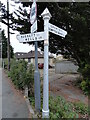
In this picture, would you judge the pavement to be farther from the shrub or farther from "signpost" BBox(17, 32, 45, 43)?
the shrub

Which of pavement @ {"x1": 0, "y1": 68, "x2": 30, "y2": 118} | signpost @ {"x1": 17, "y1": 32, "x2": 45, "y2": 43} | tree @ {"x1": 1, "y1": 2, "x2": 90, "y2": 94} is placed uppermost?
tree @ {"x1": 1, "y1": 2, "x2": 90, "y2": 94}

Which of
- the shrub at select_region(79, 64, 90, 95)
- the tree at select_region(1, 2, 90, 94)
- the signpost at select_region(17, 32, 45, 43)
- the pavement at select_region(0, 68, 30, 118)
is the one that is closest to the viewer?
the signpost at select_region(17, 32, 45, 43)

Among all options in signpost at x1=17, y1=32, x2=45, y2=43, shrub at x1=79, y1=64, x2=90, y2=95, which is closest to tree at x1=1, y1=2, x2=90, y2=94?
shrub at x1=79, y1=64, x2=90, y2=95

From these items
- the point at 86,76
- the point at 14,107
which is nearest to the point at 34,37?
the point at 14,107

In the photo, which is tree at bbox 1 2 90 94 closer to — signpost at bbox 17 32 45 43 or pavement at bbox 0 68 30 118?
signpost at bbox 17 32 45 43

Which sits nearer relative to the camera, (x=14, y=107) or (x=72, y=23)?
(x=14, y=107)

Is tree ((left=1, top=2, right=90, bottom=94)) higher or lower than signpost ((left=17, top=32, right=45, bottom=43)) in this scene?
higher

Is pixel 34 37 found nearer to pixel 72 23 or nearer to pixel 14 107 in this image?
pixel 14 107

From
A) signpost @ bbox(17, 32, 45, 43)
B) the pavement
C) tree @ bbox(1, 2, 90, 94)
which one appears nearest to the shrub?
tree @ bbox(1, 2, 90, 94)

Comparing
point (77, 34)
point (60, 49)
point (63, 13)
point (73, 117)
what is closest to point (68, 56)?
point (60, 49)

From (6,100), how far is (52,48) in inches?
191

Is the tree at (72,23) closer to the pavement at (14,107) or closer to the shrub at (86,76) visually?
the shrub at (86,76)

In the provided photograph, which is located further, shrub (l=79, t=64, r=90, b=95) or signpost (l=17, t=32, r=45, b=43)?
shrub (l=79, t=64, r=90, b=95)

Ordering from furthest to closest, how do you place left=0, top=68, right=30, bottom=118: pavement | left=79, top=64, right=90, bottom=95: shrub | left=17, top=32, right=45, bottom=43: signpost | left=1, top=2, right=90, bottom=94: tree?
left=79, top=64, right=90, bottom=95: shrub
left=1, top=2, right=90, bottom=94: tree
left=0, top=68, right=30, bottom=118: pavement
left=17, top=32, right=45, bottom=43: signpost
